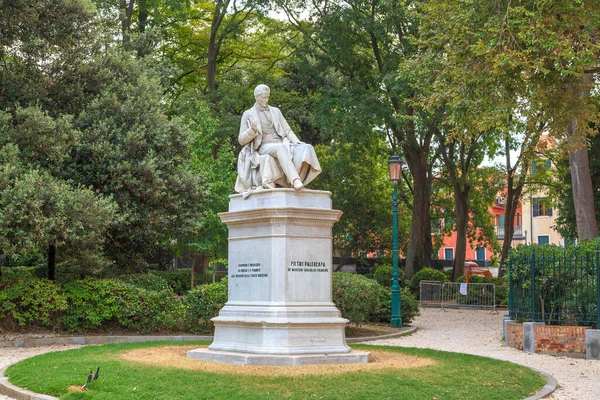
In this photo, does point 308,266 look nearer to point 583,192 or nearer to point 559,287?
point 559,287

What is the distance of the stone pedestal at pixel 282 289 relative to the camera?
1290 centimetres

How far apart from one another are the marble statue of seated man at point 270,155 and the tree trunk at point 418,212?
22107 mm

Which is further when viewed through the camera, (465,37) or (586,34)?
(465,37)

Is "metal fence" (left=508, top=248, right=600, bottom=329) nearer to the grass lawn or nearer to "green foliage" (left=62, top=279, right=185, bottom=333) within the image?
the grass lawn

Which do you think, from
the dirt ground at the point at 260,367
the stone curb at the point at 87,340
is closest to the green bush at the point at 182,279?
the stone curb at the point at 87,340

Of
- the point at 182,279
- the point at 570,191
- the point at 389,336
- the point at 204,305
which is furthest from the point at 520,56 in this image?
the point at 570,191

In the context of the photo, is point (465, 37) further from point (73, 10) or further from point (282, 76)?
point (282, 76)

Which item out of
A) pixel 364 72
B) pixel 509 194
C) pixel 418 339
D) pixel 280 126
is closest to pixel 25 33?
pixel 280 126

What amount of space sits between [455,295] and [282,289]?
890 inches

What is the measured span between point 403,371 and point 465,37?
864 centimetres

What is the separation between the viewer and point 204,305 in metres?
19.7

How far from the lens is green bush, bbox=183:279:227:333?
19.6 m

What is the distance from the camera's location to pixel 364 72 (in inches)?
1403

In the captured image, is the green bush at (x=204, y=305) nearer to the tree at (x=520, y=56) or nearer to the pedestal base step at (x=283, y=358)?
the pedestal base step at (x=283, y=358)
